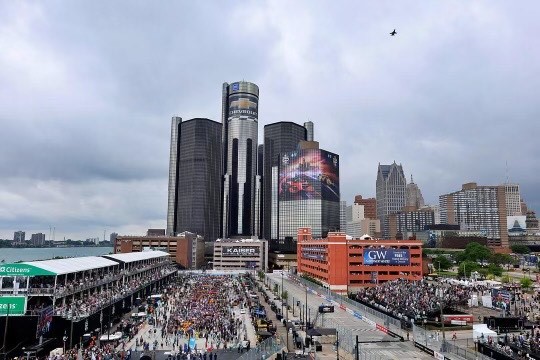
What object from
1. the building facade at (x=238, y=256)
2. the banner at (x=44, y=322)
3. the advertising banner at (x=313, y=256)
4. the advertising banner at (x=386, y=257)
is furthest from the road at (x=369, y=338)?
the building facade at (x=238, y=256)

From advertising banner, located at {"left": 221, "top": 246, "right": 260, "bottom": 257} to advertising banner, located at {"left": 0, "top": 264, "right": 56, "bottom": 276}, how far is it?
118 meters

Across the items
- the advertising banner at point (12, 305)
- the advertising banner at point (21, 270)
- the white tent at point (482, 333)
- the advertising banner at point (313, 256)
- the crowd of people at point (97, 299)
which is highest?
the advertising banner at point (21, 270)

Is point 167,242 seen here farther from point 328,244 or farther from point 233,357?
point 233,357

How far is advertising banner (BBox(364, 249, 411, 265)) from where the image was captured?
9425 centimetres

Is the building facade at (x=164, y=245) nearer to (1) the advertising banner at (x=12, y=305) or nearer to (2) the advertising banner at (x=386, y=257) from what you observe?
(2) the advertising banner at (x=386, y=257)

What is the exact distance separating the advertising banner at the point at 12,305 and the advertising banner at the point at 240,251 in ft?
399

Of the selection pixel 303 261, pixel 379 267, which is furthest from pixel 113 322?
pixel 303 261

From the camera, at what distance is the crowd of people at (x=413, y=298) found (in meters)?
55.5

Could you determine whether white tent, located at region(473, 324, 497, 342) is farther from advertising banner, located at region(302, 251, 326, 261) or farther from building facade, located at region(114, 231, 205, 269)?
building facade, located at region(114, 231, 205, 269)

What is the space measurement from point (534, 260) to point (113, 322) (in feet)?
517

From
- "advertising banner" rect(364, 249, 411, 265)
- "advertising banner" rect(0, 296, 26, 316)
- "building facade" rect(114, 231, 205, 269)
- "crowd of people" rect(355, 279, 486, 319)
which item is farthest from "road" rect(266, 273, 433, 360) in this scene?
"building facade" rect(114, 231, 205, 269)

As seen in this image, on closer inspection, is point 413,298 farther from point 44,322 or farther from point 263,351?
point 44,322

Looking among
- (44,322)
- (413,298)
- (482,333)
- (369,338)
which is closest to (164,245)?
(413,298)

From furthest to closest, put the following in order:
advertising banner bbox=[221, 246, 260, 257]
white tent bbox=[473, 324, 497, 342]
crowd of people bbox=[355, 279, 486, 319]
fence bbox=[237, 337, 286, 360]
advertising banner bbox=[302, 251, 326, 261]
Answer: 1. advertising banner bbox=[221, 246, 260, 257]
2. advertising banner bbox=[302, 251, 326, 261]
3. crowd of people bbox=[355, 279, 486, 319]
4. white tent bbox=[473, 324, 497, 342]
5. fence bbox=[237, 337, 286, 360]
